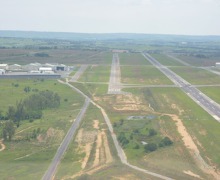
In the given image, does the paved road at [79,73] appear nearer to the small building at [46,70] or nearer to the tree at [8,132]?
the small building at [46,70]

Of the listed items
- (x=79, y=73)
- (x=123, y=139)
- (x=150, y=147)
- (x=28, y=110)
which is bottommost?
(x=79, y=73)

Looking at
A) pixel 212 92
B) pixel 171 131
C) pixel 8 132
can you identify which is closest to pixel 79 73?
pixel 212 92

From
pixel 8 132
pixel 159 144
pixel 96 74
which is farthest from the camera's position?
pixel 96 74

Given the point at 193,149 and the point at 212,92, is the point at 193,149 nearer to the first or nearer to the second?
the point at 193,149

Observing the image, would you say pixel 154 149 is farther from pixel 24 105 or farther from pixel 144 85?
pixel 144 85

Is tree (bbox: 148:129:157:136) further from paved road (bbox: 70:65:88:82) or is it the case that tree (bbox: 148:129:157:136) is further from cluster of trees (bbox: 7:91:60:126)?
paved road (bbox: 70:65:88:82)

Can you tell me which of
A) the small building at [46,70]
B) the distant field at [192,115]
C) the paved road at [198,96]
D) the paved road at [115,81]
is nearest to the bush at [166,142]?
the distant field at [192,115]

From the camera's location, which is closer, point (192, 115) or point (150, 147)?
point (150, 147)

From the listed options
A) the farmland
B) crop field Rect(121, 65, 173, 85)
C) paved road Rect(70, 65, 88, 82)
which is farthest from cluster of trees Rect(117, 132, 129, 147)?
paved road Rect(70, 65, 88, 82)
